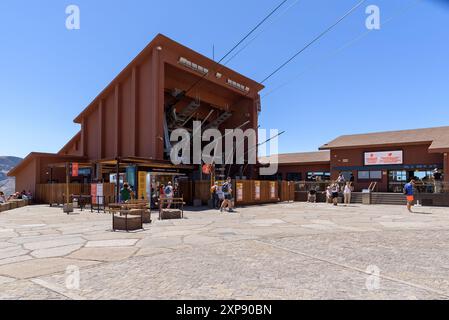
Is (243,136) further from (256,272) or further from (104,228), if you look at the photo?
(256,272)

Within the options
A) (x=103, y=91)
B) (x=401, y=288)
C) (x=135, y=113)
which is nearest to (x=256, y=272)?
(x=401, y=288)

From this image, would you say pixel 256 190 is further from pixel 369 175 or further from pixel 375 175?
pixel 375 175

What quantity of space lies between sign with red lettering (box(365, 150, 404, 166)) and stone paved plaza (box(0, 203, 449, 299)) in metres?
21.8

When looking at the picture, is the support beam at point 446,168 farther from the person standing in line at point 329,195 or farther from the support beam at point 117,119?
the support beam at point 117,119

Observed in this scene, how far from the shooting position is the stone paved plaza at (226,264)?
4.41m

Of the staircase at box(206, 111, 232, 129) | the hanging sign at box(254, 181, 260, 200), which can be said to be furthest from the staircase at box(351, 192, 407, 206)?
the staircase at box(206, 111, 232, 129)

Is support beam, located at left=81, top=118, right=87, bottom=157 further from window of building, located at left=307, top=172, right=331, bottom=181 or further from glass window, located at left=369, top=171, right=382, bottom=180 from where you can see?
glass window, located at left=369, top=171, right=382, bottom=180

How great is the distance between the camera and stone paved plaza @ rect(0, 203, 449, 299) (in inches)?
173

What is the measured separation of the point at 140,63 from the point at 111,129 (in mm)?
7188

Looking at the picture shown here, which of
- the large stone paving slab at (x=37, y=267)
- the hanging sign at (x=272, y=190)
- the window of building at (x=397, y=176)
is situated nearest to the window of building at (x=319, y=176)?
Answer: the window of building at (x=397, y=176)

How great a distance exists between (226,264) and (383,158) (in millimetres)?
28597

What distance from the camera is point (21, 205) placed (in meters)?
23.0

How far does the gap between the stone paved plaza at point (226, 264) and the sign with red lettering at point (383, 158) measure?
21.8 m

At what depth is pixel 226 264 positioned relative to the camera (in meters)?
5.87
